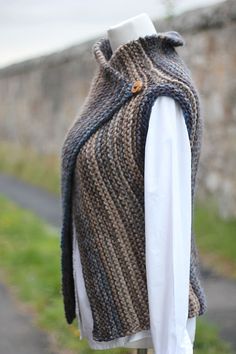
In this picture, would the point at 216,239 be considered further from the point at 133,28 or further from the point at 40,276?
the point at 133,28

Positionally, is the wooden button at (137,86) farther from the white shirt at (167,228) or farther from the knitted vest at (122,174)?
the white shirt at (167,228)

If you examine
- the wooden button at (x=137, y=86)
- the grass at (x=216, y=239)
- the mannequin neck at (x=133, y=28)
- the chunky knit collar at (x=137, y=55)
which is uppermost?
the mannequin neck at (x=133, y=28)

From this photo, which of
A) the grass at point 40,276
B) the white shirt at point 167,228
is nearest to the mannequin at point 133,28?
the white shirt at point 167,228

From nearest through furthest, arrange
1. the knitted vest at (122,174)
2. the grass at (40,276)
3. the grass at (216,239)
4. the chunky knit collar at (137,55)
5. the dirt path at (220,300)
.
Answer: the knitted vest at (122,174), the chunky knit collar at (137,55), the grass at (40,276), the dirt path at (220,300), the grass at (216,239)

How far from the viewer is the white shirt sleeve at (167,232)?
283cm

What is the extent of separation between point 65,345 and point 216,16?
3.92 meters

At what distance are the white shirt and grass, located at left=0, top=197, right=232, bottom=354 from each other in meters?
1.79

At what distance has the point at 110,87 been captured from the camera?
10.2 ft

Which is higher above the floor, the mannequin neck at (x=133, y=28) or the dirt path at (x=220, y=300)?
the mannequin neck at (x=133, y=28)

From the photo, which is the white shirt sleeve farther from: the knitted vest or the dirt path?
the dirt path

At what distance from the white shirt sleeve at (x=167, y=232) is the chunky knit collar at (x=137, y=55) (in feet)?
0.73

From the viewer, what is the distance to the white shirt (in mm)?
2828

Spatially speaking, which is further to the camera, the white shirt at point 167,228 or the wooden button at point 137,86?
the wooden button at point 137,86

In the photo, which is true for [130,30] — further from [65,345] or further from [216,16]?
[216,16]
